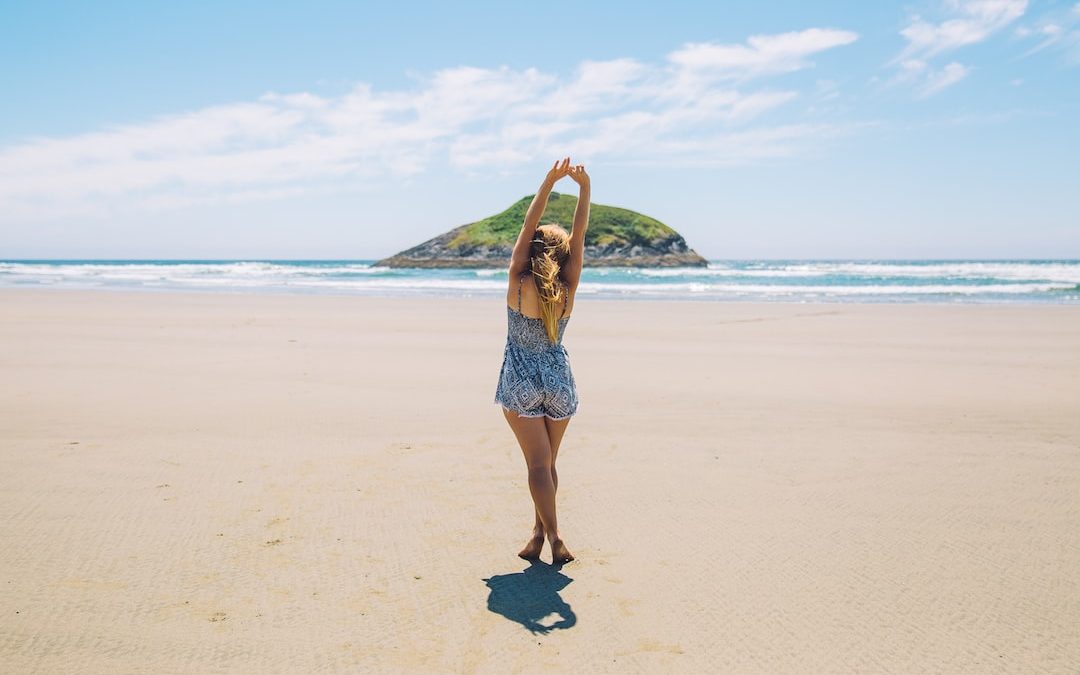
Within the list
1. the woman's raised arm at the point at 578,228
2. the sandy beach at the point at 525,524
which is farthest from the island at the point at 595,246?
the woman's raised arm at the point at 578,228

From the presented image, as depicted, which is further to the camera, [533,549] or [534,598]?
[533,549]

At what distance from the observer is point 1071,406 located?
7.66 metres

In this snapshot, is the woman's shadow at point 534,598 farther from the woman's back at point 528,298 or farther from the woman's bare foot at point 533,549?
the woman's back at point 528,298

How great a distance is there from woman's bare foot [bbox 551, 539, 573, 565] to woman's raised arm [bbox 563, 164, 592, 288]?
52.8 inches

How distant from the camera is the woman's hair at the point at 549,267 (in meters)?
3.63

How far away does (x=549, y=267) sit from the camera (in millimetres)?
3641

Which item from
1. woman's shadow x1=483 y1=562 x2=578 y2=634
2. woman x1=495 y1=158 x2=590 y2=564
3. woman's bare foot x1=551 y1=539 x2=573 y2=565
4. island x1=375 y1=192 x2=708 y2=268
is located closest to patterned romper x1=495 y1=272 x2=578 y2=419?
woman x1=495 y1=158 x2=590 y2=564

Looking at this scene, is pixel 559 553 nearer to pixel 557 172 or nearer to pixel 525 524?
Result: pixel 525 524

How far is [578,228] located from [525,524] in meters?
1.83

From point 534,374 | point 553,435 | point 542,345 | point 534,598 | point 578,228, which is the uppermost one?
point 578,228

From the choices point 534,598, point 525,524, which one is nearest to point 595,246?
point 525,524

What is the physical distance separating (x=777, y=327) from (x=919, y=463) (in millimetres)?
11165

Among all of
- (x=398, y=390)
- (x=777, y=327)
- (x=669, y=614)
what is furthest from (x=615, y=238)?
(x=669, y=614)

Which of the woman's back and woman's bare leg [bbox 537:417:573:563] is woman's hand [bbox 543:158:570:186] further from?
woman's bare leg [bbox 537:417:573:563]
